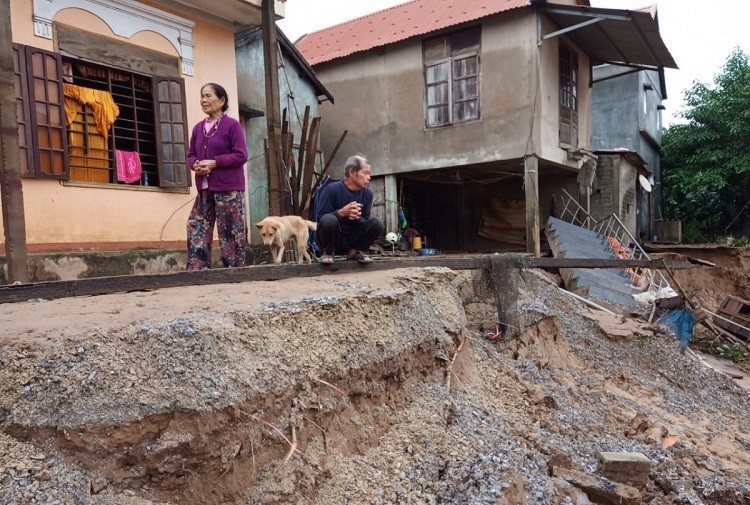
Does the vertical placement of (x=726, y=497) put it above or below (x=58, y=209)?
below

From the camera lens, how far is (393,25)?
41.8 ft

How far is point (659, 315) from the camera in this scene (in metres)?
8.95

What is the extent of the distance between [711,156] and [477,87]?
11010mm

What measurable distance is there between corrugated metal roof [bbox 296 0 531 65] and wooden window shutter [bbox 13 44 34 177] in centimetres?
789

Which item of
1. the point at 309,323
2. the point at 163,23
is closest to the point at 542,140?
the point at 163,23

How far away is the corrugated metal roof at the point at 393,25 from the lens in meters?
11.2

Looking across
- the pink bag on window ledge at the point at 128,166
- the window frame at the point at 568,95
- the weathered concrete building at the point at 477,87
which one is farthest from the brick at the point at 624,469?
the window frame at the point at 568,95

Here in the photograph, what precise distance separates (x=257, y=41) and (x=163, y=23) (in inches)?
92.4

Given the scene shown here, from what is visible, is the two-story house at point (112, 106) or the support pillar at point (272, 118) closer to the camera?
the two-story house at point (112, 106)

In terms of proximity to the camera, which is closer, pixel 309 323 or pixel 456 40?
pixel 309 323

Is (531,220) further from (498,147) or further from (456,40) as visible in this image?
(456,40)

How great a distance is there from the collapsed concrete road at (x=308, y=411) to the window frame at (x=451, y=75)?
761cm

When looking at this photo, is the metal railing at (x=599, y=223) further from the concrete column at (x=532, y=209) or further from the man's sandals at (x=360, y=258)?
the man's sandals at (x=360, y=258)

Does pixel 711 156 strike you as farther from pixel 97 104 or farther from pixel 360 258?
pixel 97 104
